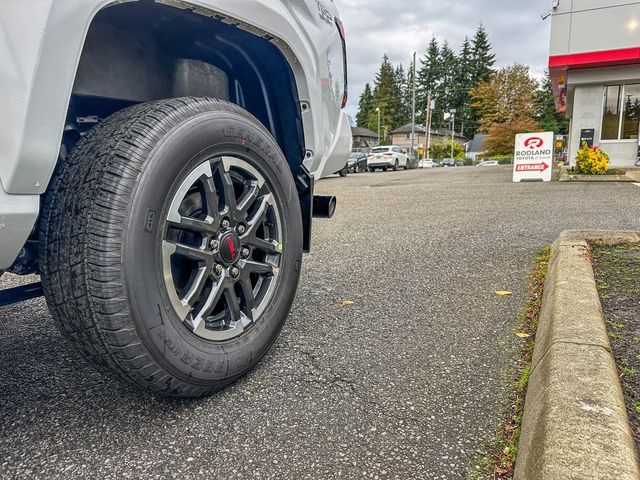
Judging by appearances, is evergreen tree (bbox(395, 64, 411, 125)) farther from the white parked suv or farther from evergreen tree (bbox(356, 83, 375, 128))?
the white parked suv

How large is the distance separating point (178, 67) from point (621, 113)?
56.5 feet

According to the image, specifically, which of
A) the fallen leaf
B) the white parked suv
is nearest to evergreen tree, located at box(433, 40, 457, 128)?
the white parked suv

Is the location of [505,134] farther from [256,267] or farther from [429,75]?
[256,267]

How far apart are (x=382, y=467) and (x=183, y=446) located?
612 mm

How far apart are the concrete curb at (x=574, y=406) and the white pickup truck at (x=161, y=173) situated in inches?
40.2

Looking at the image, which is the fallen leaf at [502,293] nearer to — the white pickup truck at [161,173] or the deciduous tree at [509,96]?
the white pickup truck at [161,173]

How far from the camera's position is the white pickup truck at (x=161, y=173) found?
1254 millimetres

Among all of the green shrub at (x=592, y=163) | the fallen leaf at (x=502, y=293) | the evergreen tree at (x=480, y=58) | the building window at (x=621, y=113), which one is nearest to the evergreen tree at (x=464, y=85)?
the evergreen tree at (x=480, y=58)

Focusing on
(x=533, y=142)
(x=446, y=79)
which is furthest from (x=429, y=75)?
(x=533, y=142)

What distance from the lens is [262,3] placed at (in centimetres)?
178

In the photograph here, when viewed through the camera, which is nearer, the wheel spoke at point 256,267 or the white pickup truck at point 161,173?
the white pickup truck at point 161,173

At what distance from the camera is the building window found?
15.2 metres

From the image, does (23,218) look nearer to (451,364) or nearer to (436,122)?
(451,364)

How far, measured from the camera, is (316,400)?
1.71m
